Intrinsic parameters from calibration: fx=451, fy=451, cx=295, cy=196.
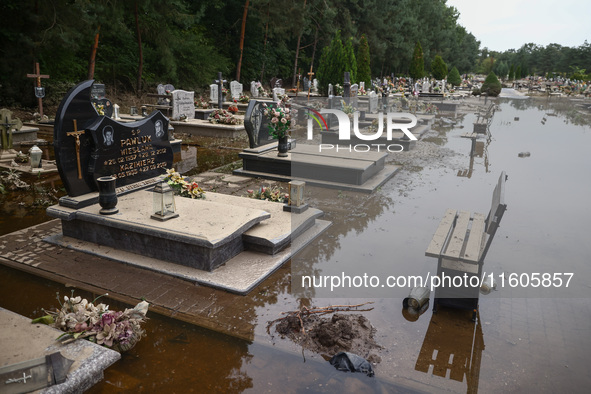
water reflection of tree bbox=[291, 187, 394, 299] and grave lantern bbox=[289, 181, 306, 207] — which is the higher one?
grave lantern bbox=[289, 181, 306, 207]

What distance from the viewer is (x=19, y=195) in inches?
347

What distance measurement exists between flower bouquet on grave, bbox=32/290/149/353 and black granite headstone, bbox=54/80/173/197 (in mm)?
2967

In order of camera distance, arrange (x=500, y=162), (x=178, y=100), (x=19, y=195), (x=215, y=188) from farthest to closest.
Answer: (x=178, y=100), (x=500, y=162), (x=215, y=188), (x=19, y=195)

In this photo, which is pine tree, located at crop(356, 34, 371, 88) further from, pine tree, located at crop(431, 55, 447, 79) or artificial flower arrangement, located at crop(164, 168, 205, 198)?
artificial flower arrangement, located at crop(164, 168, 205, 198)

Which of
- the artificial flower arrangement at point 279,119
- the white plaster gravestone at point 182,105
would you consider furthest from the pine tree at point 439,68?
the artificial flower arrangement at point 279,119

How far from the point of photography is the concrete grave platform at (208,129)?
16255 millimetres

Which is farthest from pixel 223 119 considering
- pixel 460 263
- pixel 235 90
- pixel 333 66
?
pixel 460 263

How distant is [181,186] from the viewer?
7.28 metres

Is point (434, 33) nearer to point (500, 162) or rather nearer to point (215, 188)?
point (500, 162)

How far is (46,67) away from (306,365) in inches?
857

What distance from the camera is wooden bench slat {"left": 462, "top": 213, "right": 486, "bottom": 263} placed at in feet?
16.1

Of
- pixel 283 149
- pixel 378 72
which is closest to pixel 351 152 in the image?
pixel 283 149

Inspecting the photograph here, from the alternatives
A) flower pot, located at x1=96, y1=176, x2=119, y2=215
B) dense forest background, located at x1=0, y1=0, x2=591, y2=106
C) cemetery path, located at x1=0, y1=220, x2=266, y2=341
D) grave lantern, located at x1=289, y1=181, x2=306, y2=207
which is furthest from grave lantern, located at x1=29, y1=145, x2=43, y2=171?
dense forest background, located at x1=0, y1=0, x2=591, y2=106

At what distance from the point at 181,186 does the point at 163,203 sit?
1.06m
